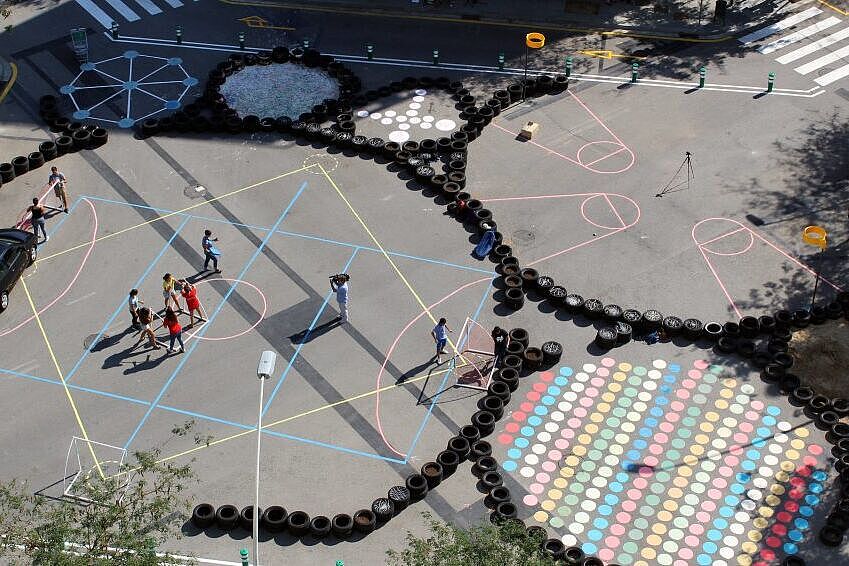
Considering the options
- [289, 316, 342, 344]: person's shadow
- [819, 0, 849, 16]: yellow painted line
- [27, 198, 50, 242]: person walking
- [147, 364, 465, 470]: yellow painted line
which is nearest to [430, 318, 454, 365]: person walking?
[147, 364, 465, 470]: yellow painted line

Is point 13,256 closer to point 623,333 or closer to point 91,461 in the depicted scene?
point 91,461

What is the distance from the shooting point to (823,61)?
176 feet

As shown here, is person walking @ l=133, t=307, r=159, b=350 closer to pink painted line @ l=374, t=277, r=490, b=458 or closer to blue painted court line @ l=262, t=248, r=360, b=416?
blue painted court line @ l=262, t=248, r=360, b=416

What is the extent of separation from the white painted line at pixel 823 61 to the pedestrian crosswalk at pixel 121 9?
30.9 meters

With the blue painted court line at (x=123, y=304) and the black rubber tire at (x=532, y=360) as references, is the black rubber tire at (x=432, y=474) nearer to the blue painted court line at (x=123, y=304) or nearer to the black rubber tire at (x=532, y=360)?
the black rubber tire at (x=532, y=360)

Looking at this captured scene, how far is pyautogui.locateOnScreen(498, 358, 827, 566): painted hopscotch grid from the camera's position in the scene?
33344 millimetres

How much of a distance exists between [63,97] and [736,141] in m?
29.9

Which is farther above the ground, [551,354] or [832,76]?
[551,354]

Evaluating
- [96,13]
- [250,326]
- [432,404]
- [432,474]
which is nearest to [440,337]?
[432,404]

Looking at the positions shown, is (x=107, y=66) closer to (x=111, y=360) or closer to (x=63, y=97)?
(x=63, y=97)

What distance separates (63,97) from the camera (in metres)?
51.9

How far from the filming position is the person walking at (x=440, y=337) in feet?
124

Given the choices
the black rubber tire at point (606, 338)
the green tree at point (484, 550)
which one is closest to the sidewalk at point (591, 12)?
the black rubber tire at point (606, 338)

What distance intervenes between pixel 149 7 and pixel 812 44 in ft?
108
